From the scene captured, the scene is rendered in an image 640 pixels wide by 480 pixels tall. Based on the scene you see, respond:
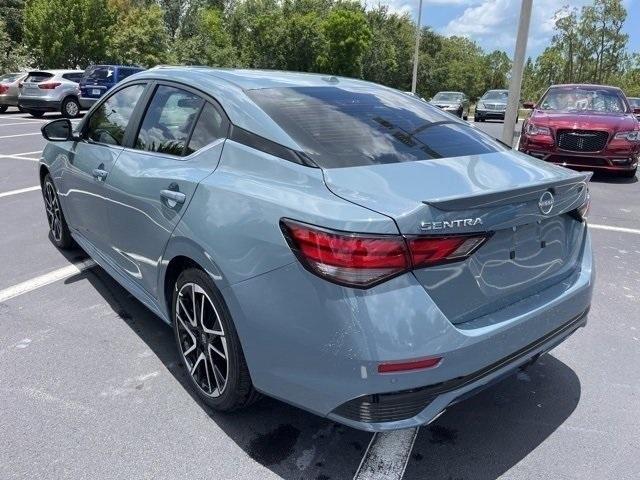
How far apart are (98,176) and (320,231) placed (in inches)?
86.9

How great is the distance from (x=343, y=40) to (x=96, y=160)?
5177 cm

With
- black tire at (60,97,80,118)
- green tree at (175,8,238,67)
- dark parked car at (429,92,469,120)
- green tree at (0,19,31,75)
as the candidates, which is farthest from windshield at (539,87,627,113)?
green tree at (175,8,238,67)

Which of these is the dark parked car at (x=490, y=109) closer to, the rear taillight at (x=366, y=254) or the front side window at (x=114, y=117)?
the front side window at (x=114, y=117)

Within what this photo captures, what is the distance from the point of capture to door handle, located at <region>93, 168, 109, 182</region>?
11.9 ft

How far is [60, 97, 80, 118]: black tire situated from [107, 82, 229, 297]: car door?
17930 millimetres

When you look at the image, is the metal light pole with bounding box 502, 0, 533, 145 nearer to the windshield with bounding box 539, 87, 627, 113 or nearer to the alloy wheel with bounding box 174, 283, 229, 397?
the windshield with bounding box 539, 87, 627, 113

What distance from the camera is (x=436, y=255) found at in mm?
2111

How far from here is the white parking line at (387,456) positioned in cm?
242

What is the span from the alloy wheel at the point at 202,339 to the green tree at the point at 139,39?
33970 mm

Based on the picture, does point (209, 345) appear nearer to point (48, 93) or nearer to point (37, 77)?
point (48, 93)

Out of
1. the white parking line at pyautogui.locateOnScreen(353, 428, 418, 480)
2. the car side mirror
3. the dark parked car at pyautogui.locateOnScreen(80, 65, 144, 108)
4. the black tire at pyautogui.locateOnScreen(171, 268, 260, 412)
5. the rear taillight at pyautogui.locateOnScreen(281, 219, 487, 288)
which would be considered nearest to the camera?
the rear taillight at pyautogui.locateOnScreen(281, 219, 487, 288)

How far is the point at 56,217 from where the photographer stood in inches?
202

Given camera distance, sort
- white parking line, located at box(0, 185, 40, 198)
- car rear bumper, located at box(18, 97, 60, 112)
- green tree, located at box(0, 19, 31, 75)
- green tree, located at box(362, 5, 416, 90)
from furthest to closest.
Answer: green tree, located at box(362, 5, 416, 90)
green tree, located at box(0, 19, 31, 75)
car rear bumper, located at box(18, 97, 60, 112)
white parking line, located at box(0, 185, 40, 198)

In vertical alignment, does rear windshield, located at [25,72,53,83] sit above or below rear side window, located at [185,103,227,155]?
below
